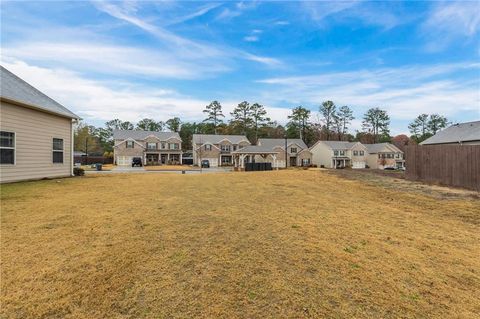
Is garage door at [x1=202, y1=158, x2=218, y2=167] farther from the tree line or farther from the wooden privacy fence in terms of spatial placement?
the wooden privacy fence

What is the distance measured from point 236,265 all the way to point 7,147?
11.9 m

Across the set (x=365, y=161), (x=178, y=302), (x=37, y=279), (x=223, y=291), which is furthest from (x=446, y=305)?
(x=365, y=161)

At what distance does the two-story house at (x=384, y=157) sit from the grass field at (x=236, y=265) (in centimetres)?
5262

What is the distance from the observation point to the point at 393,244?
12.3 feet

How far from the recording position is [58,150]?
12.9 metres

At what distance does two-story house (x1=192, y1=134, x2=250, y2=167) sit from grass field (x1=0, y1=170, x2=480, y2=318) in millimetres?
44292

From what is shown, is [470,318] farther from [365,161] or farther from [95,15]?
[365,161]

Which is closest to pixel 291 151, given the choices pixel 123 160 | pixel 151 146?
pixel 151 146

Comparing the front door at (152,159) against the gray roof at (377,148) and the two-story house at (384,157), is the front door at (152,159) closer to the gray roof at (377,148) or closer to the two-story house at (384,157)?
the gray roof at (377,148)

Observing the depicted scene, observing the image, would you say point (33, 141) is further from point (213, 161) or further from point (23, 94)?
point (213, 161)

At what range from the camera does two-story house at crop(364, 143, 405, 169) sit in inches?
2048

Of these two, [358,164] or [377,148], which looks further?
[377,148]

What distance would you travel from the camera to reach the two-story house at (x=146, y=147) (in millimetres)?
46531

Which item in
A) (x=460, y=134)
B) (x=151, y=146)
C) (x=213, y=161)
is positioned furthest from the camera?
(x=213, y=161)
